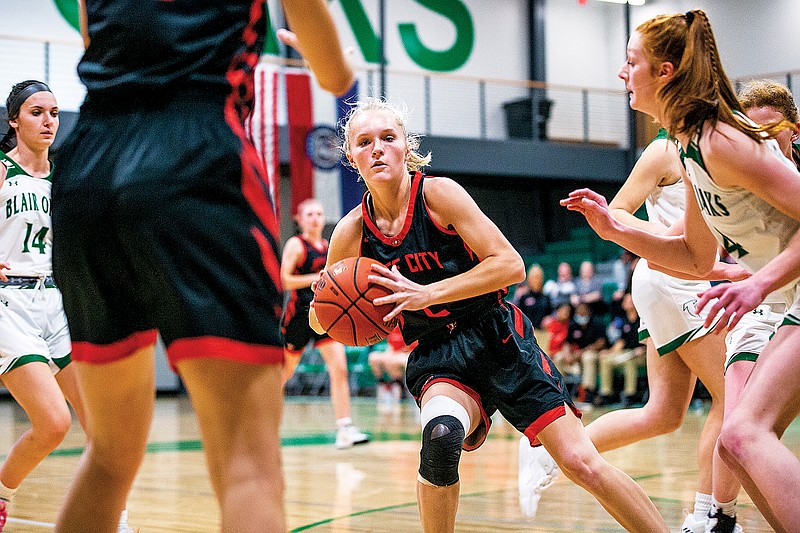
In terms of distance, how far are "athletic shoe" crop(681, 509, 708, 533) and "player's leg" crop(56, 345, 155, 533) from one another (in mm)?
2688

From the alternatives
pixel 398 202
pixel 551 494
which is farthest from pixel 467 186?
pixel 398 202

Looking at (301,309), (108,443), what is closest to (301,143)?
(301,309)

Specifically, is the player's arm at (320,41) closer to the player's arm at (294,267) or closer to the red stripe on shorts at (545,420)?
the red stripe on shorts at (545,420)

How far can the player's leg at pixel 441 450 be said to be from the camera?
3178mm

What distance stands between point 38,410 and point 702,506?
2.67 metres

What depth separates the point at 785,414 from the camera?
257cm

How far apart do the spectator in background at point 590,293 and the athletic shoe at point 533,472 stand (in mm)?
8210

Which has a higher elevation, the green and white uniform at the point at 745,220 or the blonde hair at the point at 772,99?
the blonde hair at the point at 772,99

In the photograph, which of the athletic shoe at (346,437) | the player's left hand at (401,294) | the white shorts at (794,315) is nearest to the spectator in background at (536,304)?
the athletic shoe at (346,437)

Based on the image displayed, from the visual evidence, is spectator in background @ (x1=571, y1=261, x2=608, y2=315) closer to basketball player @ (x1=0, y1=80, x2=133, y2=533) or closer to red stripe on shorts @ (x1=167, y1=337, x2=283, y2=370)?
basketball player @ (x1=0, y1=80, x2=133, y2=533)

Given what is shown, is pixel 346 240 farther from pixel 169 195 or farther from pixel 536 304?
pixel 536 304

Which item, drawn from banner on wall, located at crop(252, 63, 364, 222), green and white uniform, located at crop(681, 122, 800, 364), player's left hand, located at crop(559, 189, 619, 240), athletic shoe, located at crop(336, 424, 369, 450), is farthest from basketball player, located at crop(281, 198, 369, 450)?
banner on wall, located at crop(252, 63, 364, 222)

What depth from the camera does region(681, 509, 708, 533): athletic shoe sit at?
3984mm

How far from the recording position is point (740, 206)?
2732mm
